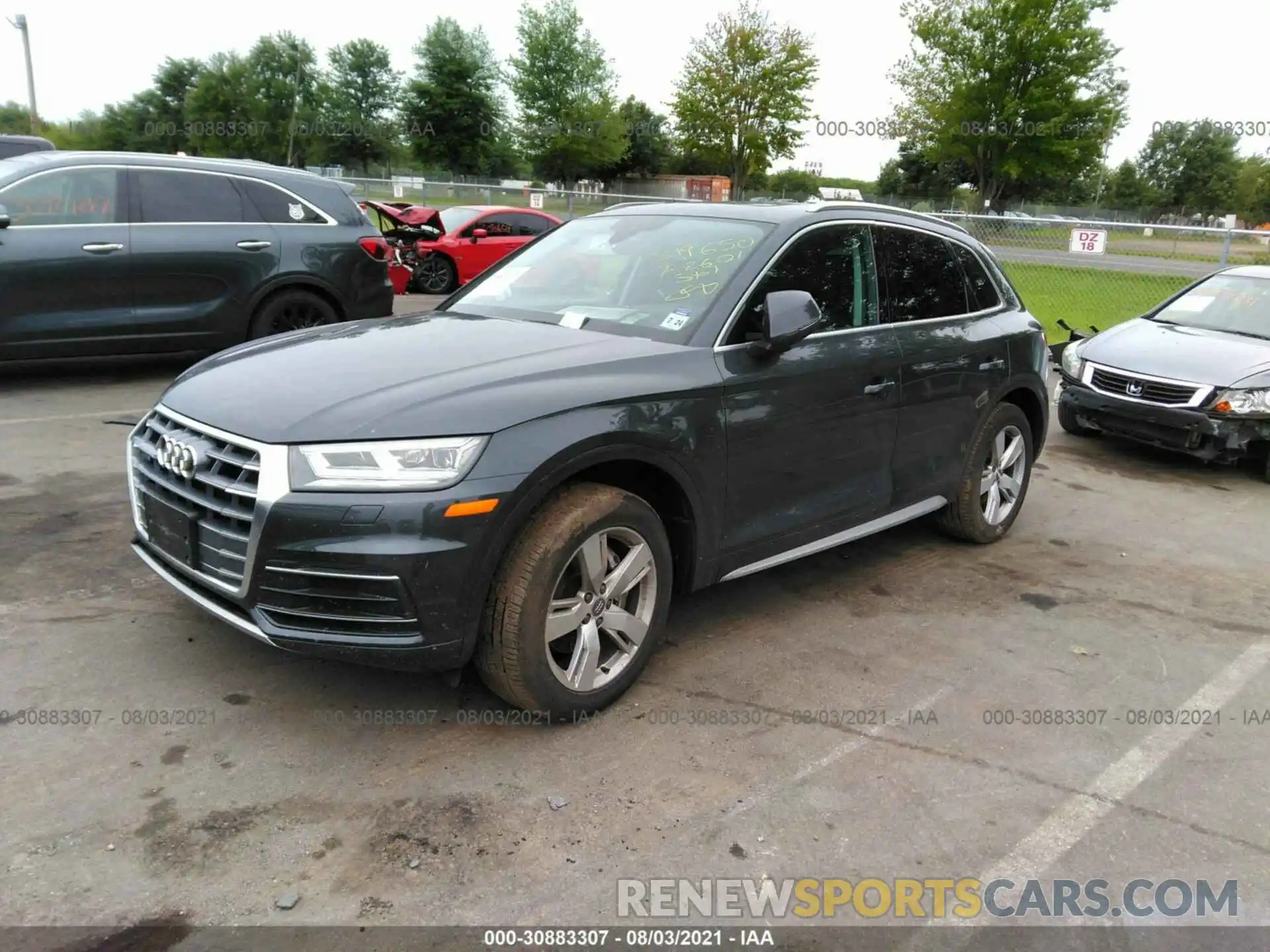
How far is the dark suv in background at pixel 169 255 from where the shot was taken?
7.19 metres

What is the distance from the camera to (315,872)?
2590 mm

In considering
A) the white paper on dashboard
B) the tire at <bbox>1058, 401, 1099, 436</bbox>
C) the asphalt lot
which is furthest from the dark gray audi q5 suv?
the white paper on dashboard

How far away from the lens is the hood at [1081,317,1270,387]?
7078mm

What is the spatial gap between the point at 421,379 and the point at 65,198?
5763mm

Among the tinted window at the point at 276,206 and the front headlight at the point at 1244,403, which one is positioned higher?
the tinted window at the point at 276,206

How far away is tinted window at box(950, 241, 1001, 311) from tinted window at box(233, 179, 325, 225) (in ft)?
18.3

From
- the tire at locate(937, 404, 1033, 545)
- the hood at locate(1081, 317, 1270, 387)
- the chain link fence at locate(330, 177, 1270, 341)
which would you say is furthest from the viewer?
the chain link fence at locate(330, 177, 1270, 341)

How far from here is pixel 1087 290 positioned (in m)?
15.7

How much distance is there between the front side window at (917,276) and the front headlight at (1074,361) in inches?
129

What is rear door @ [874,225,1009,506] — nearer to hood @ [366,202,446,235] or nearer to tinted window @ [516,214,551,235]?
hood @ [366,202,446,235]

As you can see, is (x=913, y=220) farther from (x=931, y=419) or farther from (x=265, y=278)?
(x=265, y=278)

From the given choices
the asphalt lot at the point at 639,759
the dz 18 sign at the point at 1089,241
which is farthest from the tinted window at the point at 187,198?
the dz 18 sign at the point at 1089,241

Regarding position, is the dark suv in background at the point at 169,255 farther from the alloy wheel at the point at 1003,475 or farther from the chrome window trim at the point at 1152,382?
the chrome window trim at the point at 1152,382

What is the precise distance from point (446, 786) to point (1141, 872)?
204cm
